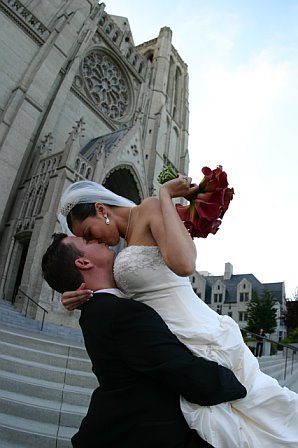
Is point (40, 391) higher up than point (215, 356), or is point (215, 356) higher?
point (215, 356)

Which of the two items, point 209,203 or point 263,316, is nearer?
point 209,203

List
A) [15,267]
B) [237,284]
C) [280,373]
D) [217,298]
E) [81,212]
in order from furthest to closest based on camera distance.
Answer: [237,284], [217,298], [15,267], [280,373], [81,212]

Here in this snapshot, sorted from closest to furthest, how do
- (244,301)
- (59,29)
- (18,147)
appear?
(18,147), (59,29), (244,301)

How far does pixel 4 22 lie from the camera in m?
16.9

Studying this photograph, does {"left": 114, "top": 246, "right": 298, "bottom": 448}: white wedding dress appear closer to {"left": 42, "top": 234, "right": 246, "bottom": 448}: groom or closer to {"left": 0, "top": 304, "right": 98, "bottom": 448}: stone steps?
{"left": 42, "top": 234, "right": 246, "bottom": 448}: groom

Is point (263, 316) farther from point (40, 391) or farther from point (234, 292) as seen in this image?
point (40, 391)

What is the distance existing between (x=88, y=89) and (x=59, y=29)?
3.69 meters

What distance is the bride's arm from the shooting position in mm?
1410

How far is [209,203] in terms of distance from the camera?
1.68 metres

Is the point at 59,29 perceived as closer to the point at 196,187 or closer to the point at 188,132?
the point at 188,132

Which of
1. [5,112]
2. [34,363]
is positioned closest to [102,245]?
[34,363]

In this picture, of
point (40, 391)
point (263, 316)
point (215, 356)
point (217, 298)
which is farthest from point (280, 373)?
point (217, 298)

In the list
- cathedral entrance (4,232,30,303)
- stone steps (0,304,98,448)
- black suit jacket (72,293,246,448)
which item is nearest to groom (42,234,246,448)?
black suit jacket (72,293,246,448)

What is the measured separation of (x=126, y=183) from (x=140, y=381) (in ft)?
61.2
